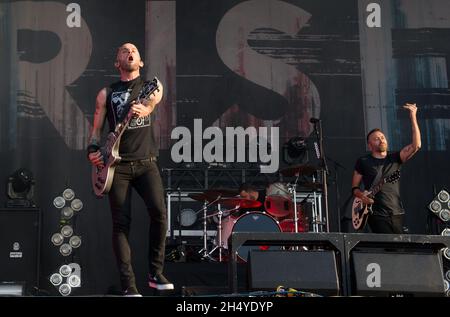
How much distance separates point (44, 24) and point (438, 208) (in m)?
5.68

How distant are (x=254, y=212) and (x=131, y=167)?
12.0ft

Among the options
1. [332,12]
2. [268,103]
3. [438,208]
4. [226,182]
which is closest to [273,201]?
[226,182]

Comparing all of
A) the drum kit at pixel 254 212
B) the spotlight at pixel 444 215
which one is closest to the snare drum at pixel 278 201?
the drum kit at pixel 254 212

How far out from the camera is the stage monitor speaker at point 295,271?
4320mm

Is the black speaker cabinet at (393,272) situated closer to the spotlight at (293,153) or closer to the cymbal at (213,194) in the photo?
the cymbal at (213,194)

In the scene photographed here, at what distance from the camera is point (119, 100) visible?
223 inches

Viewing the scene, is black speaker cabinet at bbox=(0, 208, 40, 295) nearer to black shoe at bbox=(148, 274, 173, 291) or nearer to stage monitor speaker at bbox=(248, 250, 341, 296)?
black shoe at bbox=(148, 274, 173, 291)

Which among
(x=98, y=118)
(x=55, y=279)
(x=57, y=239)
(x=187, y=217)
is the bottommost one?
(x=55, y=279)

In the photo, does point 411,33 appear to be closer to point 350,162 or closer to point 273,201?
point 350,162

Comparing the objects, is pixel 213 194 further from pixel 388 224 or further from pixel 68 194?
pixel 388 224

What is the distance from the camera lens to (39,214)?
870 centimetres

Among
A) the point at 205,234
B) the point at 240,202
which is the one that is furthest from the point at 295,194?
the point at 205,234

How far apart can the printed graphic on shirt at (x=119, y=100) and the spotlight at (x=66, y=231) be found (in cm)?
375
